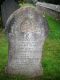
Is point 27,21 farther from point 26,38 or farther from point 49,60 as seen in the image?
point 49,60

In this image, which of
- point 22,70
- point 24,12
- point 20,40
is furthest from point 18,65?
point 24,12

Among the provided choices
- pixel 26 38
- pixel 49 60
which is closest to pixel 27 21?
pixel 26 38

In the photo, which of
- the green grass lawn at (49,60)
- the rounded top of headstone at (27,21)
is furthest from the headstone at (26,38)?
the green grass lawn at (49,60)

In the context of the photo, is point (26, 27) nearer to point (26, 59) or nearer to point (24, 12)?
point (24, 12)

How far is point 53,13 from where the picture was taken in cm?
1830

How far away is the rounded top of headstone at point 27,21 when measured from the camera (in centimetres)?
626

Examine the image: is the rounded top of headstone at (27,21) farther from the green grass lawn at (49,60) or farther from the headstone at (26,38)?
the green grass lawn at (49,60)

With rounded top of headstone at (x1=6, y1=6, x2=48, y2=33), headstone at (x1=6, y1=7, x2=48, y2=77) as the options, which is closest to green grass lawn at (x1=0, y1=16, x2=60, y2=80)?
headstone at (x1=6, y1=7, x2=48, y2=77)

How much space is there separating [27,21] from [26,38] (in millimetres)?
418

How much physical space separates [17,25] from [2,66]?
1.55 m

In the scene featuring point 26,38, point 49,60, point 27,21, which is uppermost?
point 27,21

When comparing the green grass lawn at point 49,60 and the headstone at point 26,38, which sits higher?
the headstone at point 26,38

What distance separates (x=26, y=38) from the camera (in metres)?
6.33

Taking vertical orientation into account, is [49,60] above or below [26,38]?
below
